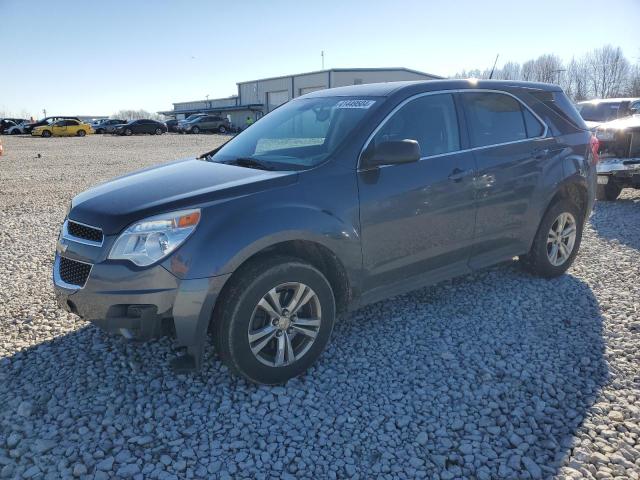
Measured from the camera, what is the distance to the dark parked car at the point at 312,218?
111 inches

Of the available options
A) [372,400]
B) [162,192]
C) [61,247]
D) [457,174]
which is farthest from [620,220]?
[61,247]

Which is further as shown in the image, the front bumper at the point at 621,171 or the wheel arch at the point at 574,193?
the front bumper at the point at 621,171

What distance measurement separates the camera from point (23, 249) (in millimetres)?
6336

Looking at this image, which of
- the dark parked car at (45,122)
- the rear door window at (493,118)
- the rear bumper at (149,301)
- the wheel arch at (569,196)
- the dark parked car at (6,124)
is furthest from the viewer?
the dark parked car at (6,124)

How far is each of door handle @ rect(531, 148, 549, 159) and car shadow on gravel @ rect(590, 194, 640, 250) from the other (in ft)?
8.54

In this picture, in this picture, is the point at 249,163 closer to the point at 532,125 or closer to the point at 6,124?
the point at 532,125

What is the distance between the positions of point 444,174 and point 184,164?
2.11 metres

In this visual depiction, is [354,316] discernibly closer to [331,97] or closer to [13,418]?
[331,97]

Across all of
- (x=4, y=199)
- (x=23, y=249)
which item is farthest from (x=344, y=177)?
(x=4, y=199)

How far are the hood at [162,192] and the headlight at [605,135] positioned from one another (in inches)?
305

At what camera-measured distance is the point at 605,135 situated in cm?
873

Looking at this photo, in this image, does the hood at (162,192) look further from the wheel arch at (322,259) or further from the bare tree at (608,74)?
the bare tree at (608,74)

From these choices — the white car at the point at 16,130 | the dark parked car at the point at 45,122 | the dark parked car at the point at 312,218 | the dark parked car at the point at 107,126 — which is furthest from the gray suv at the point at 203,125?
the dark parked car at the point at 312,218

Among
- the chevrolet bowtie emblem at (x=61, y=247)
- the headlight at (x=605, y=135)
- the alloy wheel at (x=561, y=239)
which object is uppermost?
the headlight at (x=605, y=135)
